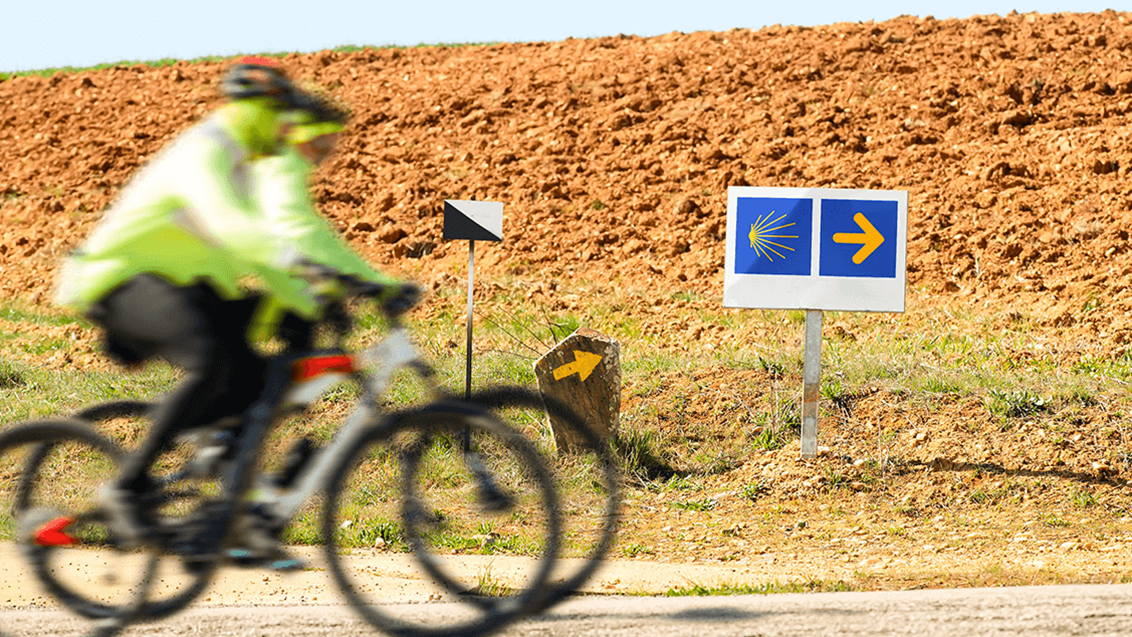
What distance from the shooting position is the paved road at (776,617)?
3738 mm

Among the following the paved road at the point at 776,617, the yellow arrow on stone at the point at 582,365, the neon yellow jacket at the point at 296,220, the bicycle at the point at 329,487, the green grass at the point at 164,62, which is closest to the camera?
the neon yellow jacket at the point at 296,220

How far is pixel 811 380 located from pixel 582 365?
1.59m

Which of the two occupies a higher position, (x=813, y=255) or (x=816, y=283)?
(x=813, y=255)

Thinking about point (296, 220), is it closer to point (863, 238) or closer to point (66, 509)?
point (66, 509)

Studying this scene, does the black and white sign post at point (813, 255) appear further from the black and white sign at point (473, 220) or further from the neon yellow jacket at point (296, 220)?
the neon yellow jacket at point (296, 220)

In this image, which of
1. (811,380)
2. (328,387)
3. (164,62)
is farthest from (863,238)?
(164,62)

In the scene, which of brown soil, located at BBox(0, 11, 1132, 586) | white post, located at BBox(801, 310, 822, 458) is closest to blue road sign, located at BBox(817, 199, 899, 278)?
white post, located at BBox(801, 310, 822, 458)

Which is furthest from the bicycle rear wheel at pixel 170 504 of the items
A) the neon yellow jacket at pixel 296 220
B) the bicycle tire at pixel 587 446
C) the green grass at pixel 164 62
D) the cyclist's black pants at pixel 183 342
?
the green grass at pixel 164 62

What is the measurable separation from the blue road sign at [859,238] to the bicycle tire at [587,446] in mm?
3388

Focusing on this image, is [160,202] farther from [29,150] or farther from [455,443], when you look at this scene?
[29,150]

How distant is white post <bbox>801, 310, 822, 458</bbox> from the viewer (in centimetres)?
678

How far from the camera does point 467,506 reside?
3891 mm

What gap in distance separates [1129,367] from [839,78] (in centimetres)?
938

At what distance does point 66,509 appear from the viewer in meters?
3.82
